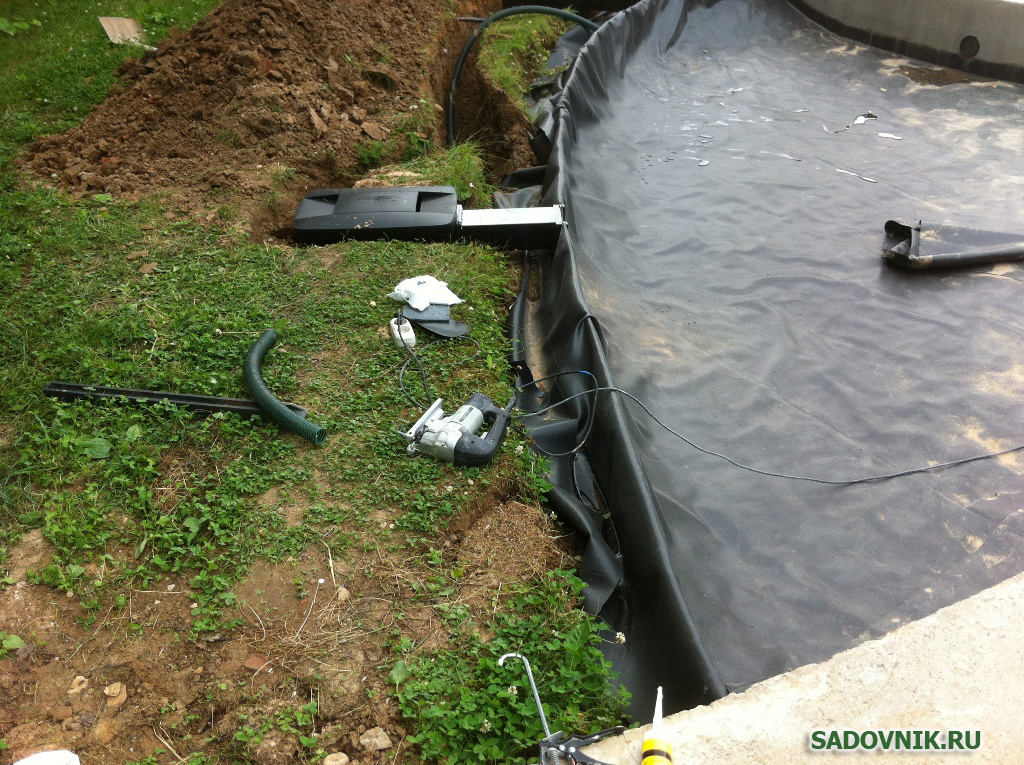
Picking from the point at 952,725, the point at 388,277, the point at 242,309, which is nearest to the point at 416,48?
the point at 388,277

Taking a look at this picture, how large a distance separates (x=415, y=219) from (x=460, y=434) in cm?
166

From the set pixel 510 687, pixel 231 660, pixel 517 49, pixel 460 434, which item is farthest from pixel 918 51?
pixel 231 660

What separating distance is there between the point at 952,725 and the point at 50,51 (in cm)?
652

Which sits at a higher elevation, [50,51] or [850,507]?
[50,51]

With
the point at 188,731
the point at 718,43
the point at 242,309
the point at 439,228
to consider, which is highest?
the point at 718,43

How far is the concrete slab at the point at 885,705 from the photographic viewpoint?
4.99 feet

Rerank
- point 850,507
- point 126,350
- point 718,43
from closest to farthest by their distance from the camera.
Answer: point 850,507 < point 126,350 < point 718,43

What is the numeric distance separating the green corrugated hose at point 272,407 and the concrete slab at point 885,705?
1.49 meters

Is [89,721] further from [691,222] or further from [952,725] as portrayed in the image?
[691,222]

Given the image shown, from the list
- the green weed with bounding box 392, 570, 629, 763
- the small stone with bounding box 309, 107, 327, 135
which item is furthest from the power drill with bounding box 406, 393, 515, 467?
the small stone with bounding box 309, 107, 327, 135

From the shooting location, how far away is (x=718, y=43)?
604 cm

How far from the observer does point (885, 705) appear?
1603 mm

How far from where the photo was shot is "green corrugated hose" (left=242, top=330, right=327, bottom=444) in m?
2.50

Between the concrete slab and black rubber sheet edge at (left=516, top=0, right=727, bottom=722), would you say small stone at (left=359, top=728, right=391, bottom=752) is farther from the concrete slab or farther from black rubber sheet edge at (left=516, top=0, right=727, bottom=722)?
black rubber sheet edge at (left=516, top=0, right=727, bottom=722)
